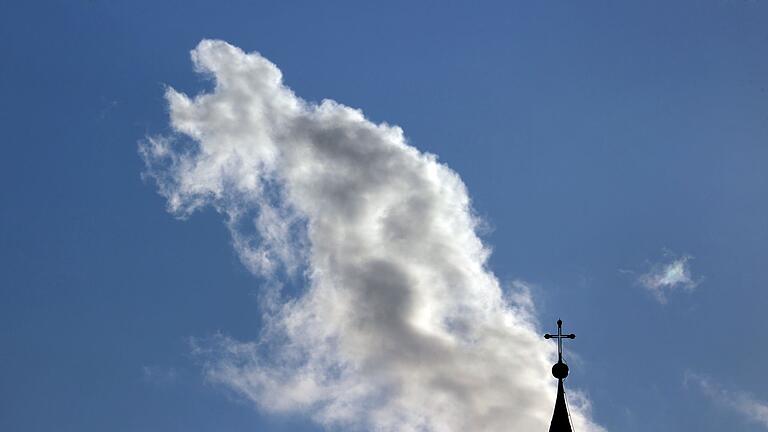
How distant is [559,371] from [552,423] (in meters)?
4.74

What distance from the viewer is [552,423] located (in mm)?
126812

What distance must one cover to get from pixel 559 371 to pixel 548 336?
9.92ft

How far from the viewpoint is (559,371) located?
130 metres

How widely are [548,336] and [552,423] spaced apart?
24.8 ft

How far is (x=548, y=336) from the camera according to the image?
131 m
